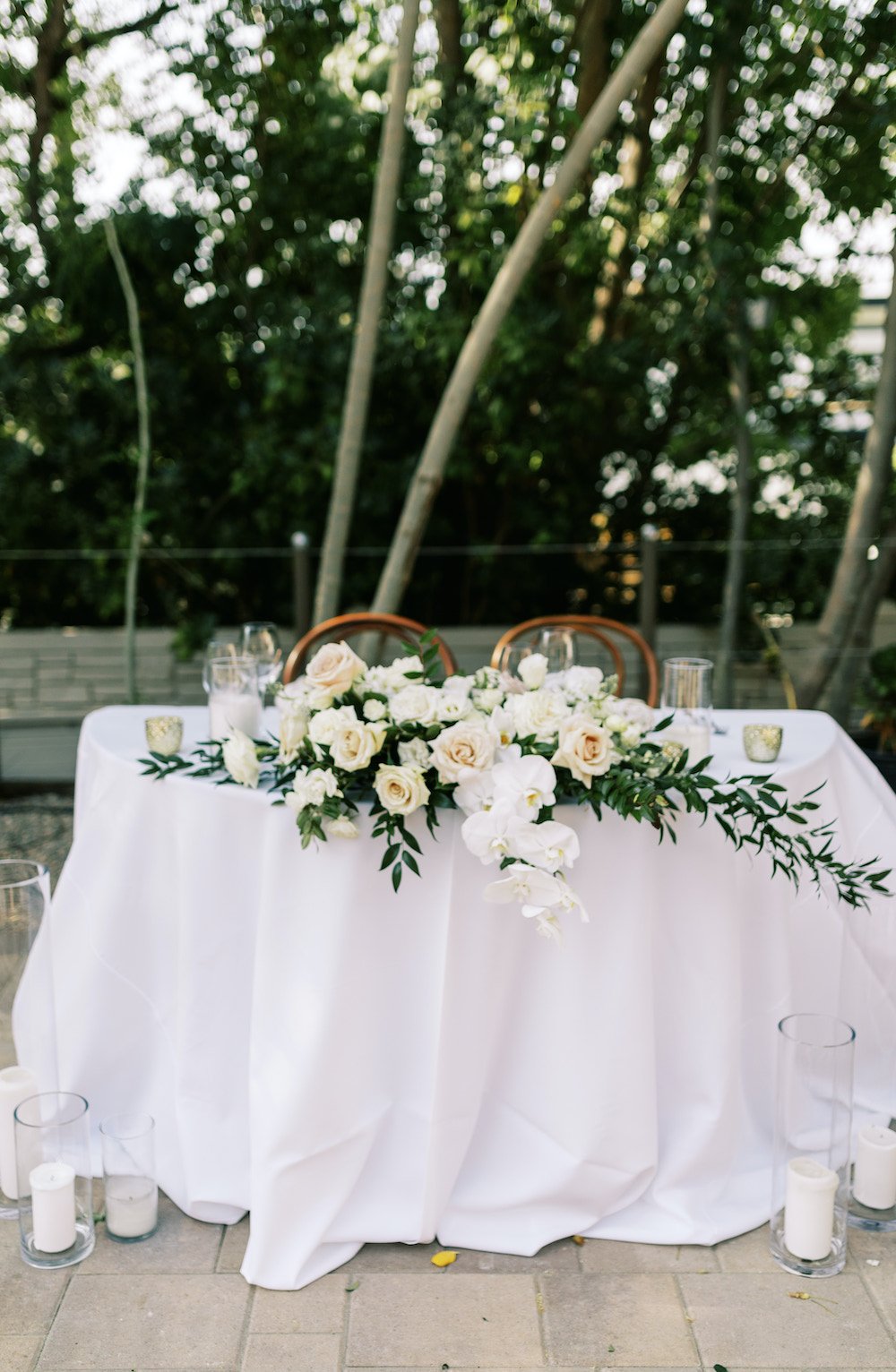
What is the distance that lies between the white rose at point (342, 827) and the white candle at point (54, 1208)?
2.33ft

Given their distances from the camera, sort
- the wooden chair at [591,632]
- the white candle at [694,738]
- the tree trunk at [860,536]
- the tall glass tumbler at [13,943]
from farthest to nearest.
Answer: the tree trunk at [860,536], the wooden chair at [591,632], the white candle at [694,738], the tall glass tumbler at [13,943]

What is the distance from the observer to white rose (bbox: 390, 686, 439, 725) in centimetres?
202

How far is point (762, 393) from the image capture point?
576cm

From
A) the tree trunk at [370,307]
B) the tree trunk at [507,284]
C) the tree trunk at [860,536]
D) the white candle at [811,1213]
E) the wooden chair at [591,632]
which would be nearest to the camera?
the white candle at [811,1213]

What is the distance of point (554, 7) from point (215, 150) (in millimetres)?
1488

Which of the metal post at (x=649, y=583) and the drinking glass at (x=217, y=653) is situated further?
the metal post at (x=649, y=583)

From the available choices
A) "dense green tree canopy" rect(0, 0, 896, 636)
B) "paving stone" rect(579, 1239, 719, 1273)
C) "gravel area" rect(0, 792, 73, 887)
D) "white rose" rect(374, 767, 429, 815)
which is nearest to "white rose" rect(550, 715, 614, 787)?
"white rose" rect(374, 767, 429, 815)

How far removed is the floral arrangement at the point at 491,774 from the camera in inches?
75.4

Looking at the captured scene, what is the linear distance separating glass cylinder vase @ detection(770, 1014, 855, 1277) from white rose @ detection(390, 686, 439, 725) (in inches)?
30.1

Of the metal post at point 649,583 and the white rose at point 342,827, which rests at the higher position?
the metal post at point 649,583

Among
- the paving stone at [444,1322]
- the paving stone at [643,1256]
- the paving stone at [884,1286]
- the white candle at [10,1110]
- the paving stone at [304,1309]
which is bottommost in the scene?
the paving stone at [304,1309]

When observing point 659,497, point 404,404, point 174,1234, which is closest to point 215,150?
point 404,404

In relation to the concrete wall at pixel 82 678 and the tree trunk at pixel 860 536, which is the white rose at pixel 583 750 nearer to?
the tree trunk at pixel 860 536

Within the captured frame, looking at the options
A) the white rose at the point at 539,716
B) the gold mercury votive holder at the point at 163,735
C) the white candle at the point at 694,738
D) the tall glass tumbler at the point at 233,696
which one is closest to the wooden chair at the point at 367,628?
the tall glass tumbler at the point at 233,696
